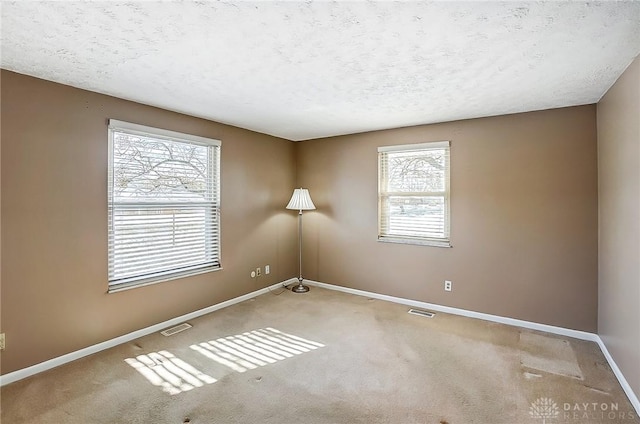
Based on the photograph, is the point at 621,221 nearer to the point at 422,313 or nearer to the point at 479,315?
the point at 479,315

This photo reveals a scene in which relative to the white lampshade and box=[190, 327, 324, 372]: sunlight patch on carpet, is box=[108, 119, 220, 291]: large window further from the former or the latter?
the white lampshade

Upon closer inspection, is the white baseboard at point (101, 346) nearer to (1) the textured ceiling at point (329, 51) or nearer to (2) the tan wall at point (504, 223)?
(2) the tan wall at point (504, 223)

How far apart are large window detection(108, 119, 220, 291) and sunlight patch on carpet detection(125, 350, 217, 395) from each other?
2.55ft

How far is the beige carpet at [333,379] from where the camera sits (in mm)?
2061

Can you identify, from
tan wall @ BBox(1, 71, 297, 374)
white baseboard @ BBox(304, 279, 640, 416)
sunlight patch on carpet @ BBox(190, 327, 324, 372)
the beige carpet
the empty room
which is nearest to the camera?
the empty room

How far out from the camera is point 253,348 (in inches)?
117

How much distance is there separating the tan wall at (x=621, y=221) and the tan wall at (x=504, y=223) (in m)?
0.17

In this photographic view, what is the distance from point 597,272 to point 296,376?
307cm

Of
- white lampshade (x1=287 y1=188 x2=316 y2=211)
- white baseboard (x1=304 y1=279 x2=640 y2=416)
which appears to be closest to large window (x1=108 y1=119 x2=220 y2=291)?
white lampshade (x1=287 y1=188 x2=316 y2=211)

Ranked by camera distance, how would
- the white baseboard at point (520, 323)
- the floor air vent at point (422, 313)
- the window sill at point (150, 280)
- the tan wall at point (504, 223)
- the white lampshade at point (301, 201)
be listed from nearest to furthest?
the white baseboard at point (520, 323) < the window sill at point (150, 280) < the tan wall at point (504, 223) < the floor air vent at point (422, 313) < the white lampshade at point (301, 201)

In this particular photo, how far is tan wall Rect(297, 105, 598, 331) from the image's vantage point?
319 cm

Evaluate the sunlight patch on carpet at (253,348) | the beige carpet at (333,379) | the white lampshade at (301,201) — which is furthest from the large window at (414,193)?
the sunlight patch on carpet at (253,348)

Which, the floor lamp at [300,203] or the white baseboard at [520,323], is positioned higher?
the floor lamp at [300,203]

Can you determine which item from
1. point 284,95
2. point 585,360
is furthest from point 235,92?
point 585,360
